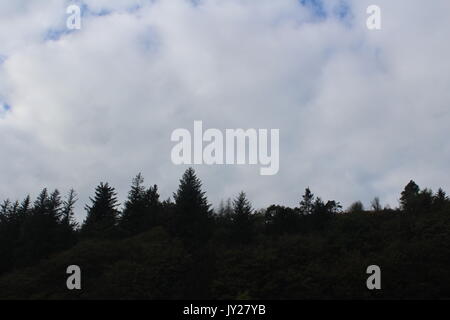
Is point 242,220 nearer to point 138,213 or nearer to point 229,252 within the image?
point 229,252

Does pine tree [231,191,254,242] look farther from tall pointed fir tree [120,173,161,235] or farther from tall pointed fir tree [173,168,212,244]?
tall pointed fir tree [120,173,161,235]

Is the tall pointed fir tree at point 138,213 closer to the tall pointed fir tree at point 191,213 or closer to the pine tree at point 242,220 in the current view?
the tall pointed fir tree at point 191,213

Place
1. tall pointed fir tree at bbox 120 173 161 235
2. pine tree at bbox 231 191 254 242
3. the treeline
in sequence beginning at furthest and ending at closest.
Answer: tall pointed fir tree at bbox 120 173 161 235 < pine tree at bbox 231 191 254 242 < the treeline

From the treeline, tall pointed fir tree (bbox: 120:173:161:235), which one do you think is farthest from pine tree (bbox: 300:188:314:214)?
tall pointed fir tree (bbox: 120:173:161:235)

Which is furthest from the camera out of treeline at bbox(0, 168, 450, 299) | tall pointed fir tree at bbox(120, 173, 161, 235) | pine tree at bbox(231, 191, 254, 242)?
tall pointed fir tree at bbox(120, 173, 161, 235)

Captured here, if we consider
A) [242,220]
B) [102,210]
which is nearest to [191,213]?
[242,220]

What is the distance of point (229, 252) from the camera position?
3209cm

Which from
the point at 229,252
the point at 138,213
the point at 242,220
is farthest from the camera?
the point at 138,213

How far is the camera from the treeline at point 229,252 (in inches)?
1012

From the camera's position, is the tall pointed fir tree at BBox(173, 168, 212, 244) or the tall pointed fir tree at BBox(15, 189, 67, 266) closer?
the tall pointed fir tree at BBox(173, 168, 212, 244)

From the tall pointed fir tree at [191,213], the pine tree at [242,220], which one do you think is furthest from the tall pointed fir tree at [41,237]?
the pine tree at [242,220]

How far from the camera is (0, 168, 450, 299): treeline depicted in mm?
25703
